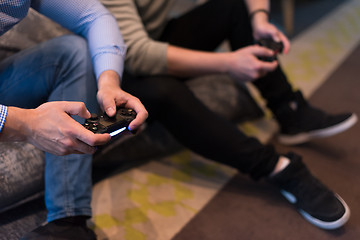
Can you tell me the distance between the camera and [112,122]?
0.55 m

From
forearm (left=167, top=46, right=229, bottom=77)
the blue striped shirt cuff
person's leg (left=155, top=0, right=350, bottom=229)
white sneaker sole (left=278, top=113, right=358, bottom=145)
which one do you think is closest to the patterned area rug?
white sneaker sole (left=278, top=113, right=358, bottom=145)

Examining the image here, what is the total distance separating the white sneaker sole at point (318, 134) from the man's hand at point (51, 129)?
26.1 inches

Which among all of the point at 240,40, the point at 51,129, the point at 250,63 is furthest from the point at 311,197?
the point at 51,129

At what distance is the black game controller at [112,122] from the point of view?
1.76 feet

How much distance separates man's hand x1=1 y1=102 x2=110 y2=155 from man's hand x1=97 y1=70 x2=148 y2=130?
0.06 metres

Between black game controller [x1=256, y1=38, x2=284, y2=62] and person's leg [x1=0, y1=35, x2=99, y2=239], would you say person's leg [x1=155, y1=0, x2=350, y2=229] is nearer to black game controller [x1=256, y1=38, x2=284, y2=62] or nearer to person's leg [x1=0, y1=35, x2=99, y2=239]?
black game controller [x1=256, y1=38, x2=284, y2=62]

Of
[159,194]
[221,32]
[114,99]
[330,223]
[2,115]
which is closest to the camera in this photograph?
[2,115]

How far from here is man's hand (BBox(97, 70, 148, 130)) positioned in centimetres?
57

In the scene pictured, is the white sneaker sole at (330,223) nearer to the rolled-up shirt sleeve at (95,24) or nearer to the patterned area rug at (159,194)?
the patterned area rug at (159,194)

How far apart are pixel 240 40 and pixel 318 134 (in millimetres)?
339

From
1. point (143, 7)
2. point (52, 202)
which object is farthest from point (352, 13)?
point (52, 202)

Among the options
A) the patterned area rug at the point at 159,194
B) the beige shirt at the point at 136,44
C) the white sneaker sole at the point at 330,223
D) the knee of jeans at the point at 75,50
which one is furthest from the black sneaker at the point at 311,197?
the knee of jeans at the point at 75,50

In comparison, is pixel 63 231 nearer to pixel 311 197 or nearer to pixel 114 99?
pixel 114 99

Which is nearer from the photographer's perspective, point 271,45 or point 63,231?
point 63,231
